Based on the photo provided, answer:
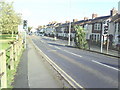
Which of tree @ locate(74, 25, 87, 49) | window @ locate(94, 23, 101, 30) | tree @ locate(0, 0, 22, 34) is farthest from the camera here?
tree @ locate(0, 0, 22, 34)

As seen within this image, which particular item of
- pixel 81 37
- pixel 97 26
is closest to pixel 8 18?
pixel 97 26

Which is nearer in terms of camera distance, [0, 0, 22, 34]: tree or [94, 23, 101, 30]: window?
[94, 23, 101, 30]: window

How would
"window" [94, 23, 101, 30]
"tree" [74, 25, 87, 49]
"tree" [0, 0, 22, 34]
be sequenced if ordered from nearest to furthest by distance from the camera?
1. "tree" [74, 25, 87, 49]
2. "window" [94, 23, 101, 30]
3. "tree" [0, 0, 22, 34]

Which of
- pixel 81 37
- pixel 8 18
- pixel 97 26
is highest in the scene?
pixel 8 18

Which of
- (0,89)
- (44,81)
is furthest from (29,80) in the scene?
(0,89)

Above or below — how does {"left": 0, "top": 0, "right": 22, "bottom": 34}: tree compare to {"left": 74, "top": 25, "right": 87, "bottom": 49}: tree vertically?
above

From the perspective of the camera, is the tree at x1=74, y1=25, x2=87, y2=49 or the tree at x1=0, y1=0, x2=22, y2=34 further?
the tree at x1=0, y1=0, x2=22, y2=34

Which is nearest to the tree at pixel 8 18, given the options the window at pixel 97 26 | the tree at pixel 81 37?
the window at pixel 97 26

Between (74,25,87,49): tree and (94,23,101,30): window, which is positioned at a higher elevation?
(94,23,101,30): window

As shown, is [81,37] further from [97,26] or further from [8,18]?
[8,18]

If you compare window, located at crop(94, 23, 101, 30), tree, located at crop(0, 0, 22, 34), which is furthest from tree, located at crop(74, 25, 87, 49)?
tree, located at crop(0, 0, 22, 34)

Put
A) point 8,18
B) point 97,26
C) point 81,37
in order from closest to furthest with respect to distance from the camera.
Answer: point 81,37, point 97,26, point 8,18

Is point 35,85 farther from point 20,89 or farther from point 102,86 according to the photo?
point 102,86

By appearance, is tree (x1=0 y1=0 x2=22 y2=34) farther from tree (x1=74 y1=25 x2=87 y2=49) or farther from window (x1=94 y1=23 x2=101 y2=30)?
tree (x1=74 y1=25 x2=87 y2=49)
